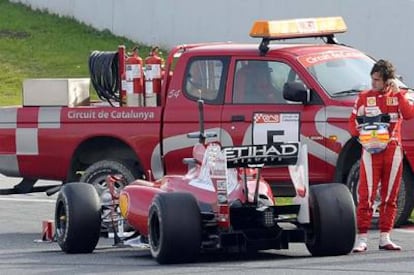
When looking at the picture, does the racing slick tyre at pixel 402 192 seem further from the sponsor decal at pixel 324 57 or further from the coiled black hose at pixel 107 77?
the coiled black hose at pixel 107 77

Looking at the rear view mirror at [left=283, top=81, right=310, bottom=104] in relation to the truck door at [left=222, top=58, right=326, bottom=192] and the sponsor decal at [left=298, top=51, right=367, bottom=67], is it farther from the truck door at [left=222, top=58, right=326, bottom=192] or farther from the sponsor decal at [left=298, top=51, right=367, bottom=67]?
the sponsor decal at [left=298, top=51, right=367, bottom=67]

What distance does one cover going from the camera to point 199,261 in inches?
423

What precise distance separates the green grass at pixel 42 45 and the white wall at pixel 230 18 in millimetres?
285

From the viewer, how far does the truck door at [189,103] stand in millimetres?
13219

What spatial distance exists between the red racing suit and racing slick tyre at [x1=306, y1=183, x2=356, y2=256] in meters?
Answer: 0.69

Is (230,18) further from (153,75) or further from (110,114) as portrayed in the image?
(110,114)

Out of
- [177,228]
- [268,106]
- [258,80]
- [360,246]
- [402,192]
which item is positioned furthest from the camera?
[258,80]

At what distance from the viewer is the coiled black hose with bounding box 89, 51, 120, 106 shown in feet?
47.1

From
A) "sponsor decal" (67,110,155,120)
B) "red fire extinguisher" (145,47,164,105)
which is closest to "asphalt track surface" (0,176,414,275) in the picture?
"sponsor decal" (67,110,155,120)

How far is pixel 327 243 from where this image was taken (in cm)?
1072

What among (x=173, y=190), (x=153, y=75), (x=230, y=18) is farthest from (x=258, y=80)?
(x=230, y=18)

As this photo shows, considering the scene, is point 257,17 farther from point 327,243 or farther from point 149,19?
point 327,243

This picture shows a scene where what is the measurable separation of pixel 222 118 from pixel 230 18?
52.9ft

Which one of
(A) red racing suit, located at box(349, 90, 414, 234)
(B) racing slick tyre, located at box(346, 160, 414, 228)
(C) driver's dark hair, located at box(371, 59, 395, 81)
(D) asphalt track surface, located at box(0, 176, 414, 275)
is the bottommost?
(D) asphalt track surface, located at box(0, 176, 414, 275)
